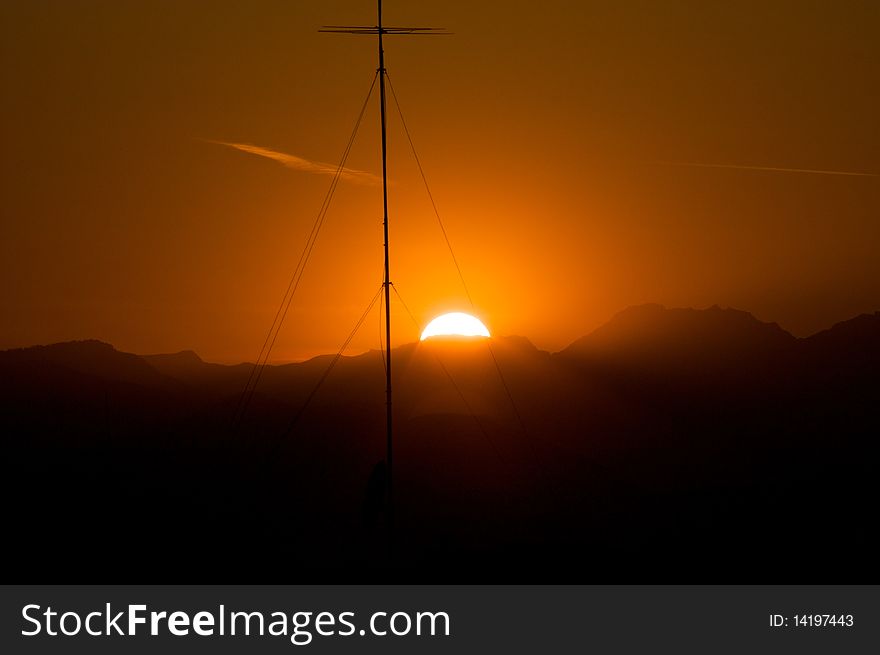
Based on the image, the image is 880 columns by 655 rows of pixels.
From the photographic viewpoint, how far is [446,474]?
92.4ft

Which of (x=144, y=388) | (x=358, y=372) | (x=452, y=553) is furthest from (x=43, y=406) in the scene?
(x=452, y=553)

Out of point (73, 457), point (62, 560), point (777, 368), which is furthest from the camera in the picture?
point (777, 368)

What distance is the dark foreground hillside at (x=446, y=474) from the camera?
22.8 meters

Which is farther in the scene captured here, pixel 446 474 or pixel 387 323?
pixel 446 474

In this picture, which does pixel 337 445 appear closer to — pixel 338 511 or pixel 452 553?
pixel 338 511

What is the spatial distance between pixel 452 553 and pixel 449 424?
857 cm

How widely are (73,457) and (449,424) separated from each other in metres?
11.8

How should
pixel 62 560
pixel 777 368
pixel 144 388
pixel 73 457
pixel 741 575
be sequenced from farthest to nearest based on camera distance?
pixel 777 368, pixel 144 388, pixel 73 457, pixel 741 575, pixel 62 560

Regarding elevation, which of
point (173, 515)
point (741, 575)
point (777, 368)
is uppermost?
point (777, 368)

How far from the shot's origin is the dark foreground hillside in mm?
22750

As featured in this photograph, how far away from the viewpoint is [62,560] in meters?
21.9

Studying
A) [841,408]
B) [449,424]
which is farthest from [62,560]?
[841,408]

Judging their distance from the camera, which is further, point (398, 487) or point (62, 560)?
point (398, 487)

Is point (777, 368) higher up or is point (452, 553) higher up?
point (777, 368)
